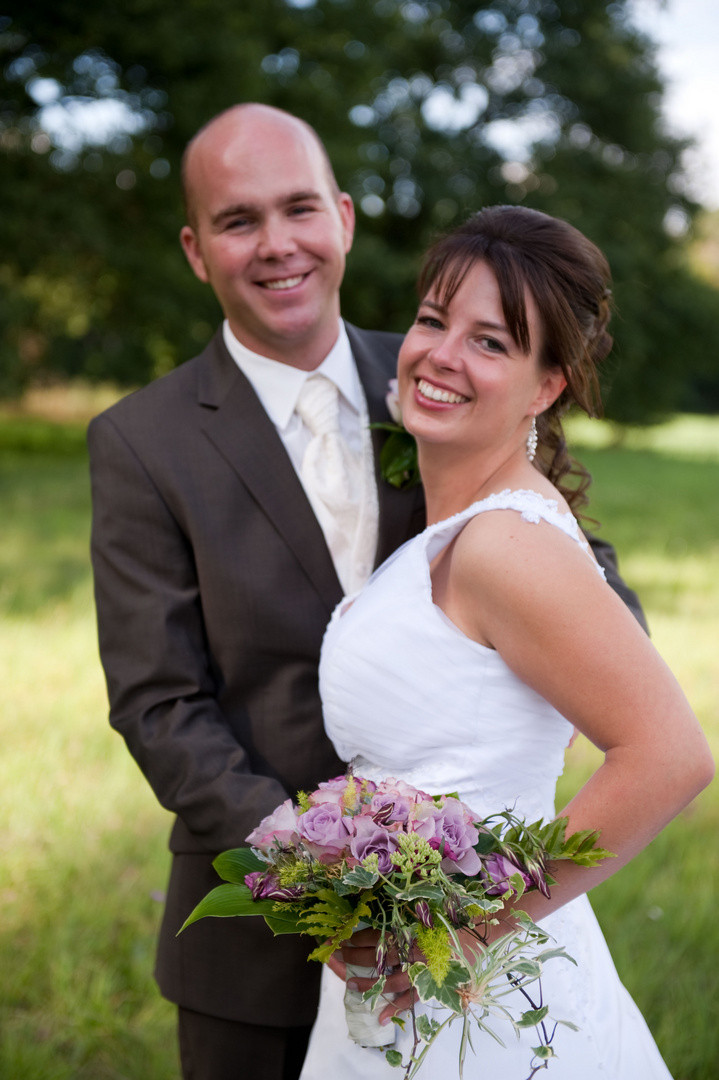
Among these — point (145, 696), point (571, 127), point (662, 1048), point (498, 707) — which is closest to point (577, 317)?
point (498, 707)

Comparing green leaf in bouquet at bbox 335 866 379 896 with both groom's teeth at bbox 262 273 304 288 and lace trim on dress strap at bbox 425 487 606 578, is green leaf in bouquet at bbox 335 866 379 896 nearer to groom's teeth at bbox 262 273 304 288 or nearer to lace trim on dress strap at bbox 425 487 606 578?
lace trim on dress strap at bbox 425 487 606 578

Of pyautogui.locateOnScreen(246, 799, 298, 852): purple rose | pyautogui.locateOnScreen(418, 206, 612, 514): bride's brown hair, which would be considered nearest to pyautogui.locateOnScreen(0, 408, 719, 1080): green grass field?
pyautogui.locateOnScreen(246, 799, 298, 852): purple rose

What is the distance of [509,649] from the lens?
1.88 m

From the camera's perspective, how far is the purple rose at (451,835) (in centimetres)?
155

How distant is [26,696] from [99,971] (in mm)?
2505

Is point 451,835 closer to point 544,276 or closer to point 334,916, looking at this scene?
point 334,916

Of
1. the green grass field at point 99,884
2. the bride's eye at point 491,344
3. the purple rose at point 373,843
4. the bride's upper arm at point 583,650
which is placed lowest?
the green grass field at point 99,884

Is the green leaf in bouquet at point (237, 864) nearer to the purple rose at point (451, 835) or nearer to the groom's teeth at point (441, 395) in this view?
the purple rose at point (451, 835)

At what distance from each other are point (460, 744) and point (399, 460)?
3.06ft

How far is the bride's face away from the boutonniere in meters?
0.38

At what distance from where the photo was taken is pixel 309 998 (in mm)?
2543

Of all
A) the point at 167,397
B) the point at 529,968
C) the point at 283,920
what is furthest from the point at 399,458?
the point at 529,968

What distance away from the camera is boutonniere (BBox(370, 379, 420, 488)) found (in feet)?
8.86

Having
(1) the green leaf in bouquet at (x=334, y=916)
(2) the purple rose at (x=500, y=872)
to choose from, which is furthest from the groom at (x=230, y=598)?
(2) the purple rose at (x=500, y=872)
